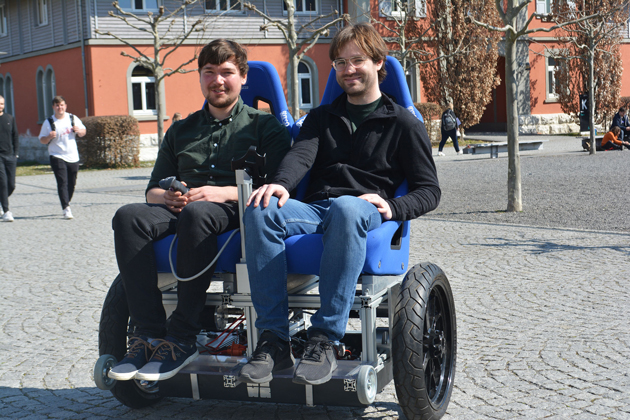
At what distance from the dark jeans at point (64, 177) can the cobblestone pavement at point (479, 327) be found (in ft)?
7.13

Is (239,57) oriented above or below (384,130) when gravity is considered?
above

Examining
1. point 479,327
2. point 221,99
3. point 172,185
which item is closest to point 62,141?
point 221,99

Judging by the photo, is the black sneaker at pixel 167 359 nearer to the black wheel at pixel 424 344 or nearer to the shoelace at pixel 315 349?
→ the shoelace at pixel 315 349

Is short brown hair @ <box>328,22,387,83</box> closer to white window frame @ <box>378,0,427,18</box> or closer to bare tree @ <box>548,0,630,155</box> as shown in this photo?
white window frame @ <box>378,0,427,18</box>

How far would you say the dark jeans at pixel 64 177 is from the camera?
39.4ft

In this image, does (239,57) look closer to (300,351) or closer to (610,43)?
(300,351)

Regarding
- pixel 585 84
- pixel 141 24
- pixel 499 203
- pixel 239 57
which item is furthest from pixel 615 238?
pixel 585 84

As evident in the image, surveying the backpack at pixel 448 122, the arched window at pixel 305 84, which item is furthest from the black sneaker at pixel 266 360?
the arched window at pixel 305 84

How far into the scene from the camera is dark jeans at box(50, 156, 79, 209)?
12000 millimetres

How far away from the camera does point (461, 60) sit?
2880 centimetres

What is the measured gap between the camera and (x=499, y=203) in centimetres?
1163

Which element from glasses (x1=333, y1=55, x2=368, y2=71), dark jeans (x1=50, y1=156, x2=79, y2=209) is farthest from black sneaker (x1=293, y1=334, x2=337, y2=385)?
dark jeans (x1=50, y1=156, x2=79, y2=209)

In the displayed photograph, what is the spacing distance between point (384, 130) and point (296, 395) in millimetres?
1409

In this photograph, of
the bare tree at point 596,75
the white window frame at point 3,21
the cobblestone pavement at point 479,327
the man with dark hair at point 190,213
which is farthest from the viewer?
the white window frame at point 3,21
